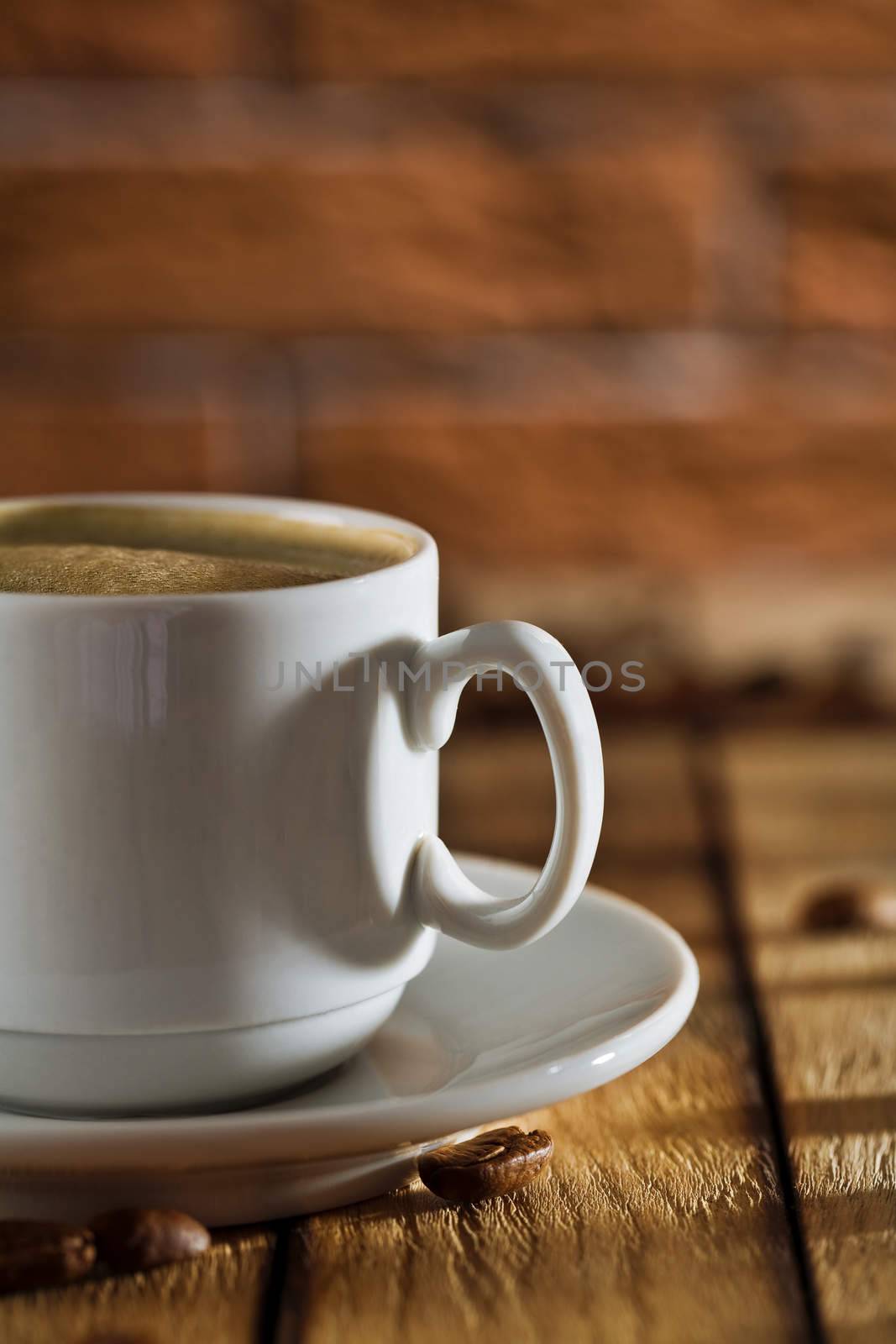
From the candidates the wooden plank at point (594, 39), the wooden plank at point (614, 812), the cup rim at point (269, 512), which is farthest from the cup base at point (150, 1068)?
the wooden plank at point (594, 39)

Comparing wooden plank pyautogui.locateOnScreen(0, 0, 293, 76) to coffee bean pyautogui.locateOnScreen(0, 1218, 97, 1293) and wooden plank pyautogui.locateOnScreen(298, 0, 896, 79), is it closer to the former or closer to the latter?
wooden plank pyautogui.locateOnScreen(298, 0, 896, 79)

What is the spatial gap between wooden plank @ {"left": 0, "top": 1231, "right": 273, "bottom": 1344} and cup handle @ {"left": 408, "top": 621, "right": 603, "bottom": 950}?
0.47 ft

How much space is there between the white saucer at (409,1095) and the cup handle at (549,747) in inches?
2.0

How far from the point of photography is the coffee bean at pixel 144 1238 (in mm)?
496

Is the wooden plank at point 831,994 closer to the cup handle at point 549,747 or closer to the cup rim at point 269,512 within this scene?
the cup handle at point 549,747

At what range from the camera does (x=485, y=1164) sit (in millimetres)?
542

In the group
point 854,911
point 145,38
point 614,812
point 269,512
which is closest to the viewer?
point 269,512

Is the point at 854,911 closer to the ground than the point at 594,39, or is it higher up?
closer to the ground

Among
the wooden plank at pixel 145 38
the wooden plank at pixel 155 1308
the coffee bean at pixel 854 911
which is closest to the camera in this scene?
the wooden plank at pixel 155 1308

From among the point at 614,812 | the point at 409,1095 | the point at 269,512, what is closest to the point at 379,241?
the point at 614,812

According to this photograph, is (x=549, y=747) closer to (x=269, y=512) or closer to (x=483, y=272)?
(x=269, y=512)

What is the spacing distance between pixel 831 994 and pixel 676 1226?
0.26m

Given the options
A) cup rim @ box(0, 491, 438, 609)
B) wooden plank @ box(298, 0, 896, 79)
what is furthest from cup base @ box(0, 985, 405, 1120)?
wooden plank @ box(298, 0, 896, 79)

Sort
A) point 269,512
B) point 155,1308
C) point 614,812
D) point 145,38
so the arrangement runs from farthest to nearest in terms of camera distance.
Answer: point 145,38 < point 614,812 < point 269,512 < point 155,1308
